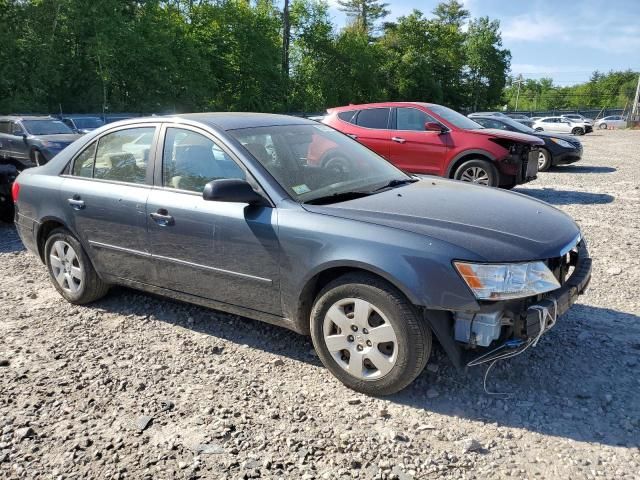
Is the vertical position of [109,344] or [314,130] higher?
[314,130]

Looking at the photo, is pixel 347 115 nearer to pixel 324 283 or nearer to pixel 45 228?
pixel 45 228

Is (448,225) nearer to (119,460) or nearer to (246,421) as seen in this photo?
(246,421)

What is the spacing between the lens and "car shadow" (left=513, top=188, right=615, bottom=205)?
889 centimetres

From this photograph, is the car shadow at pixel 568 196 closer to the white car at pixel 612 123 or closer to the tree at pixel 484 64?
the white car at pixel 612 123

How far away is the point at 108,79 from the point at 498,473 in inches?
1234

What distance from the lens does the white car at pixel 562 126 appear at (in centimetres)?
3462

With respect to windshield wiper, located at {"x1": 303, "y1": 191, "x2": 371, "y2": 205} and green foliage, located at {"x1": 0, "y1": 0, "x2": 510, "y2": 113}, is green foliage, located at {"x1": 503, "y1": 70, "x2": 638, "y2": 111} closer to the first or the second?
green foliage, located at {"x1": 0, "y1": 0, "x2": 510, "y2": 113}

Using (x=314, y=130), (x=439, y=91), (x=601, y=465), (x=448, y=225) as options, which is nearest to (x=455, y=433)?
(x=601, y=465)

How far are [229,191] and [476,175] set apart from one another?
6459 mm

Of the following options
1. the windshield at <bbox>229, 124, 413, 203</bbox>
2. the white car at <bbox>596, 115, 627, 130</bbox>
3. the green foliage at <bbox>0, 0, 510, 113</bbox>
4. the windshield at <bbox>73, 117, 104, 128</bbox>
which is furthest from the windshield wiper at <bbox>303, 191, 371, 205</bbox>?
the white car at <bbox>596, 115, 627, 130</bbox>

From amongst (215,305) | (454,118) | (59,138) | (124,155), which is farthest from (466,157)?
(59,138)

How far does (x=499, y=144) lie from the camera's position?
845cm

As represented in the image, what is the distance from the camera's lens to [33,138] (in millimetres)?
12898

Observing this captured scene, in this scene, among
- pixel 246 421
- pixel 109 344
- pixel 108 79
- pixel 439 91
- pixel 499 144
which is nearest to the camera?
pixel 246 421
